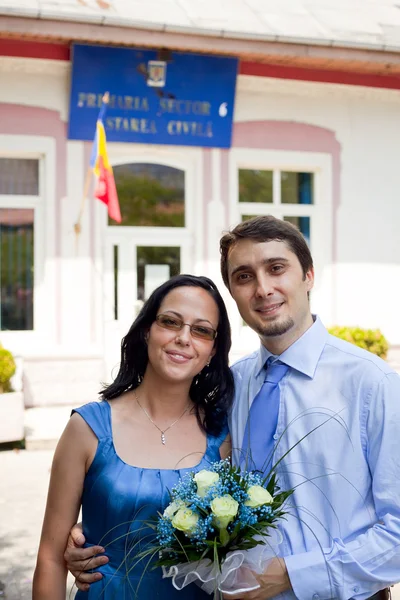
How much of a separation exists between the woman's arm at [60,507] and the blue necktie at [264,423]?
482mm

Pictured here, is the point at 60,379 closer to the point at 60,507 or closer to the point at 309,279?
the point at 60,507

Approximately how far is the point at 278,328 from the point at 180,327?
0.33 metres

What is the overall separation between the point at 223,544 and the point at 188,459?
53 cm

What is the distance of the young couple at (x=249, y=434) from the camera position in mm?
1854

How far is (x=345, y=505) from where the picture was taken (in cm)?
189

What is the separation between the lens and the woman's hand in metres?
2.08

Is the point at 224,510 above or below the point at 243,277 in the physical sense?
below

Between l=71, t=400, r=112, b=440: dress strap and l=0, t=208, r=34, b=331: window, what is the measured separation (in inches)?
277

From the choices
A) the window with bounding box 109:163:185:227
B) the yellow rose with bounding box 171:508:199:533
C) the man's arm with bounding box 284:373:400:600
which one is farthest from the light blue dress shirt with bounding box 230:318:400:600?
the window with bounding box 109:163:185:227

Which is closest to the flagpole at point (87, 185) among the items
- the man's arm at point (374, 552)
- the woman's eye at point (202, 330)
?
the woman's eye at point (202, 330)

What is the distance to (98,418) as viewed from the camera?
221 centimetres

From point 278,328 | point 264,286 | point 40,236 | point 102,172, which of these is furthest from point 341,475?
point 40,236

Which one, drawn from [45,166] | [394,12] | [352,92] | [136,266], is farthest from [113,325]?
[394,12]

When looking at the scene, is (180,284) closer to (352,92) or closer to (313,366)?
(313,366)
